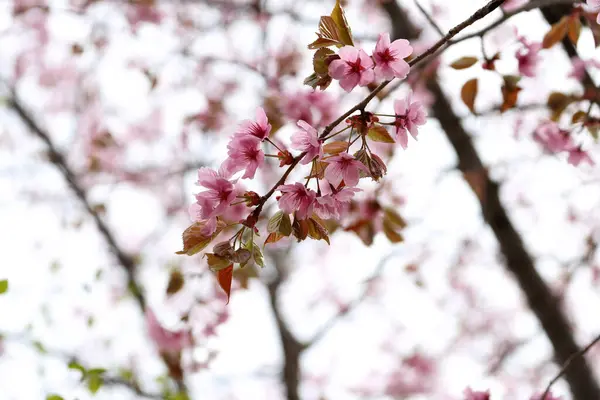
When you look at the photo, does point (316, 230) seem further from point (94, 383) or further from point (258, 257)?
point (94, 383)

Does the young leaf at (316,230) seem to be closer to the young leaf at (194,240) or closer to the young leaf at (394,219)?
the young leaf at (194,240)

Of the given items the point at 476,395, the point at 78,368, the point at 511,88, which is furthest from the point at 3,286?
the point at 511,88

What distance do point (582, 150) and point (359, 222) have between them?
53 cm

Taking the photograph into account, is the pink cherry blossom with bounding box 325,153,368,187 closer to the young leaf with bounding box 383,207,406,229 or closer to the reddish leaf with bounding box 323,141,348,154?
the reddish leaf with bounding box 323,141,348,154

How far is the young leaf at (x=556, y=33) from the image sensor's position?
1147 millimetres

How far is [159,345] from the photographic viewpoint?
6.19 ft

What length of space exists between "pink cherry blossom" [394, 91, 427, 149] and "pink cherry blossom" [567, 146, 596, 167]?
62 centimetres

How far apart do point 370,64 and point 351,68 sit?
1.0 inches

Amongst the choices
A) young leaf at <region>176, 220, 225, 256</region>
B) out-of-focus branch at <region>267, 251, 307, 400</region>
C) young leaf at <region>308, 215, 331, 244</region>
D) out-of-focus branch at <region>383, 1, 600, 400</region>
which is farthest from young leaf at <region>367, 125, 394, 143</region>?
out-of-focus branch at <region>267, 251, 307, 400</region>

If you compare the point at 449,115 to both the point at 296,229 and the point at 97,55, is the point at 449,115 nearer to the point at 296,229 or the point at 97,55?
the point at 296,229

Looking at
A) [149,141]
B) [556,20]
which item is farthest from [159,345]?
[149,141]

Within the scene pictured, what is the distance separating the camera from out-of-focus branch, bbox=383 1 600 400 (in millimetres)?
1862

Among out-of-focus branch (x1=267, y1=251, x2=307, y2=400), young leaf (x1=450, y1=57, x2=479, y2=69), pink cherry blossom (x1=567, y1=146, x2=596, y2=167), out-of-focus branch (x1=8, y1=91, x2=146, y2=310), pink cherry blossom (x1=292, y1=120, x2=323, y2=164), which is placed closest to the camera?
pink cherry blossom (x1=292, y1=120, x2=323, y2=164)

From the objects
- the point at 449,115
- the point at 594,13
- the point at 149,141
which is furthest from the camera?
the point at 149,141
